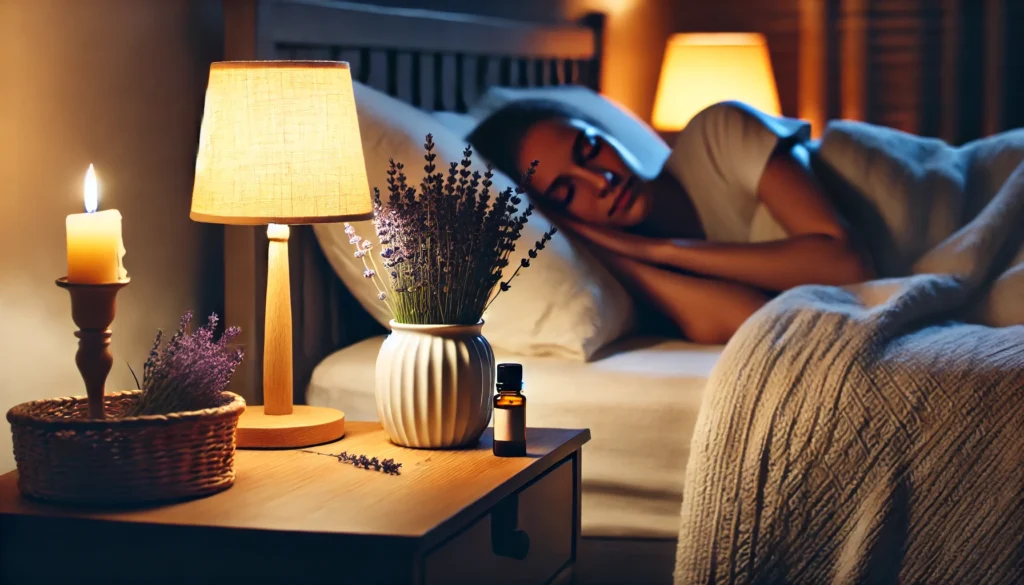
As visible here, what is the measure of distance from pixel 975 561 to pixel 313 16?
1385 mm

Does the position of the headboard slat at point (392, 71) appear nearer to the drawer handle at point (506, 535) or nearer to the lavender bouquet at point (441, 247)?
the lavender bouquet at point (441, 247)

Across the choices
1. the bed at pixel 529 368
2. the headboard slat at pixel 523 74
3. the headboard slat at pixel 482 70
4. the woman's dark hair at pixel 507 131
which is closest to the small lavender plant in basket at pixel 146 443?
the bed at pixel 529 368

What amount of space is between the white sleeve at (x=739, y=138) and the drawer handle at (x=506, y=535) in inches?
46.3

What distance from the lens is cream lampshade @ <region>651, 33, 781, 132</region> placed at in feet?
12.6

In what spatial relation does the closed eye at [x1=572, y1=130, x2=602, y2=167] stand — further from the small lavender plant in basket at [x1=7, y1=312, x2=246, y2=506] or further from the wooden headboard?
the small lavender plant in basket at [x1=7, y1=312, x2=246, y2=506]

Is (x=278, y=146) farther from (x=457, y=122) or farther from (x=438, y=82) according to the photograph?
(x=438, y=82)

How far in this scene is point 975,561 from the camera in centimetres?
160

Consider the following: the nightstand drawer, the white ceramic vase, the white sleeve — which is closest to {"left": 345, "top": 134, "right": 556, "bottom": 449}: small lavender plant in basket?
the white ceramic vase

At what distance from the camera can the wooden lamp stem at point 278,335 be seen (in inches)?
59.8

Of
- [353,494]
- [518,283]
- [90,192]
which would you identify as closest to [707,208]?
[518,283]

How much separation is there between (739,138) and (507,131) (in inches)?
17.3

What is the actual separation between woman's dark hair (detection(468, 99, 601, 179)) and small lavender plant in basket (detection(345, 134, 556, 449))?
2.88ft

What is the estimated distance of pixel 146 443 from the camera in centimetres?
117

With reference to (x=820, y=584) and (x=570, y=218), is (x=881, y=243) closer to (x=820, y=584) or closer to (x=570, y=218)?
(x=570, y=218)
